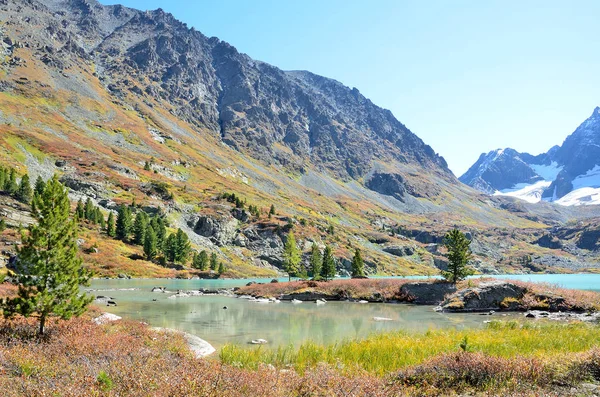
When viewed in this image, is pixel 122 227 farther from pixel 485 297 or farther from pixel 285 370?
pixel 285 370

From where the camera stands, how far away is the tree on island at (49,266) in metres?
17.7

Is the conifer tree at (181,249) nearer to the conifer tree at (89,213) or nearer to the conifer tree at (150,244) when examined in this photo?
the conifer tree at (150,244)

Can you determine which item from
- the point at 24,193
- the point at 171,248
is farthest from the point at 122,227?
the point at 24,193

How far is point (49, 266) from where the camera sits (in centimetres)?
1819

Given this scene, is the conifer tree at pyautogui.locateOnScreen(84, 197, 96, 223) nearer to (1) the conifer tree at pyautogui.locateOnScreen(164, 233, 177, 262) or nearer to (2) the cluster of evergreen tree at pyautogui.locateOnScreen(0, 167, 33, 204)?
(2) the cluster of evergreen tree at pyautogui.locateOnScreen(0, 167, 33, 204)

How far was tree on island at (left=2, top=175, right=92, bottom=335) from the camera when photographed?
17656 mm

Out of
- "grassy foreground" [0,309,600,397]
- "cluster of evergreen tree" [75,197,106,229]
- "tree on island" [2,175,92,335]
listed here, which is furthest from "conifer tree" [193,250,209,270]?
"tree on island" [2,175,92,335]

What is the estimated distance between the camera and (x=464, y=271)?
59875 mm

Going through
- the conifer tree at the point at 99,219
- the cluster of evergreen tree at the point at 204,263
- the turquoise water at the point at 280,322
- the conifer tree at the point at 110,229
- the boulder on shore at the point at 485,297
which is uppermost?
the conifer tree at the point at 99,219

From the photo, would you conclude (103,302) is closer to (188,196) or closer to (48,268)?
(48,268)

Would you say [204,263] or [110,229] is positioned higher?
[110,229]

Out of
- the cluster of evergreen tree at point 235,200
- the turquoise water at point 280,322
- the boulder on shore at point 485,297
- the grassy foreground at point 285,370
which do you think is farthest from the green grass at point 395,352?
the cluster of evergreen tree at point 235,200

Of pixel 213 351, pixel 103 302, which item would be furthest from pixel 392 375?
pixel 103 302

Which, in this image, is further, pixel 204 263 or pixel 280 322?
pixel 204 263
